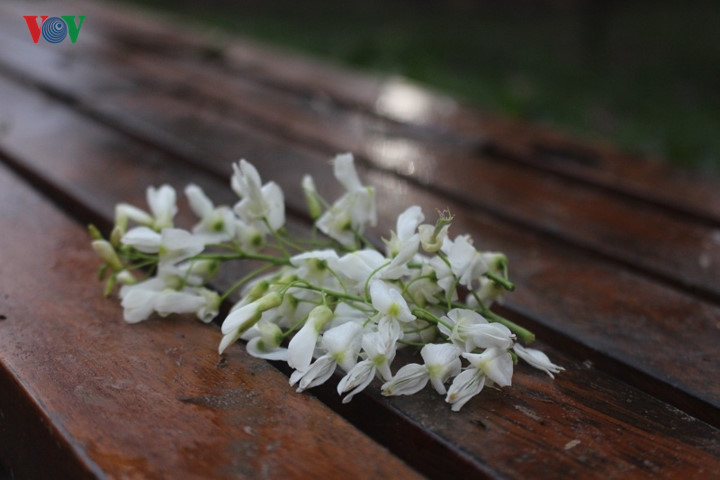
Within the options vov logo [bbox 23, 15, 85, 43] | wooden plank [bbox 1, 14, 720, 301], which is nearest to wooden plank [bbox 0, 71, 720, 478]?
wooden plank [bbox 1, 14, 720, 301]

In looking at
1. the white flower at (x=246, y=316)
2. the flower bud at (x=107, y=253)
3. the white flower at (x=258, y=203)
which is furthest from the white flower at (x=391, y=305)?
the flower bud at (x=107, y=253)

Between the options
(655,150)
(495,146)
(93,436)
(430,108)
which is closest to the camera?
(93,436)

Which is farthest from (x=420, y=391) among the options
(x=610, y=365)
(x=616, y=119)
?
(x=616, y=119)

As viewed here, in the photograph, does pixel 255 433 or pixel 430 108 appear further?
pixel 430 108

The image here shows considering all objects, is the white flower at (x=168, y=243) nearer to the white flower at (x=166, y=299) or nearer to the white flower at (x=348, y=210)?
the white flower at (x=166, y=299)

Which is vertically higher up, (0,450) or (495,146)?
(495,146)

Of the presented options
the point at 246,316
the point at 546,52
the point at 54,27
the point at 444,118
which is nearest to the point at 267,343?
the point at 246,316

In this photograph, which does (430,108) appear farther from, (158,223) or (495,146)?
(158,223)
